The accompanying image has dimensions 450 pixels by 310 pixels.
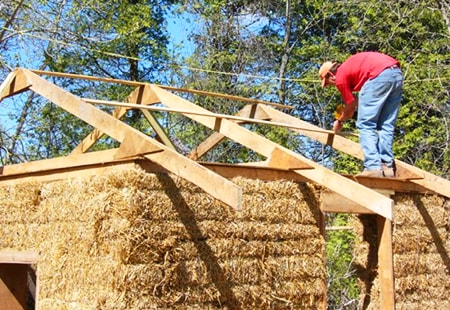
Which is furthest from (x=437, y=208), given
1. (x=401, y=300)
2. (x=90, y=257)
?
(x=90, y=257)

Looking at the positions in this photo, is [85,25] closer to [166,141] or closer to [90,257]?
[166,141]

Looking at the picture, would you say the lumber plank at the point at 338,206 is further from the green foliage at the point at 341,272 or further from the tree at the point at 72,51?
the tree at the point at 72,51

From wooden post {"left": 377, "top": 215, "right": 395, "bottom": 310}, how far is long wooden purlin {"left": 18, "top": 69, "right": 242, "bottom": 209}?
2631 millimetres

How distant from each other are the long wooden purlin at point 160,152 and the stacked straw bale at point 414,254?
287cm

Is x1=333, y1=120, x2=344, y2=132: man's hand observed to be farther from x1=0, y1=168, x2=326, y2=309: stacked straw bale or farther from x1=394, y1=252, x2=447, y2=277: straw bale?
x1=394, y1=252, x2=447, y2=277: straw bale

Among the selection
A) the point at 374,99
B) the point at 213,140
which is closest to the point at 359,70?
the point at 374,99

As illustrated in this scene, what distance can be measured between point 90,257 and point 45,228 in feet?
2.62

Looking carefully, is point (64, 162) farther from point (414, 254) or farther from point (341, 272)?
point (341, 272)

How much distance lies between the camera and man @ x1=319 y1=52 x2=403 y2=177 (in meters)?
6.56

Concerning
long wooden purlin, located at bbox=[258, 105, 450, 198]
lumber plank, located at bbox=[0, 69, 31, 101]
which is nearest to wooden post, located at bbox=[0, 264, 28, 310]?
lumber plank, located at bbox=[0, 69, 31, 101]

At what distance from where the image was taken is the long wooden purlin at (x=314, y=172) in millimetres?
5195

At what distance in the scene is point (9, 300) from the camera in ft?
22.7

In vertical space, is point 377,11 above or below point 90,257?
above

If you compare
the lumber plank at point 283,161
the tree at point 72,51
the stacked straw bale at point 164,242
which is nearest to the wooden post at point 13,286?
the stacked straw bale at point 164,242
